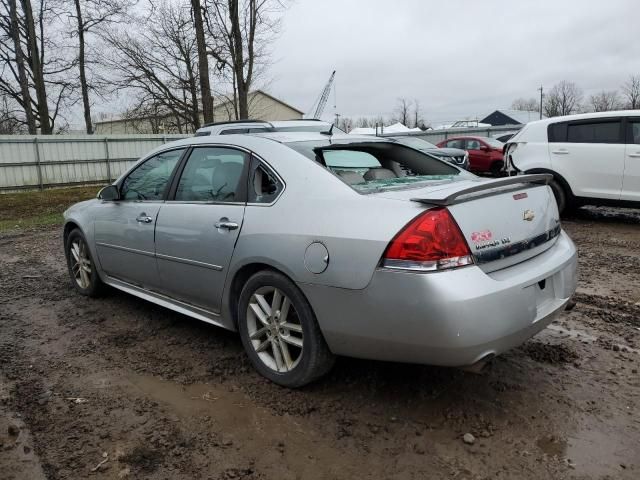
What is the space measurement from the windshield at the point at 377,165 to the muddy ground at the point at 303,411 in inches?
46.0

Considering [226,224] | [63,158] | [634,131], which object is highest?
[63,158]

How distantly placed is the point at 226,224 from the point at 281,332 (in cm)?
75

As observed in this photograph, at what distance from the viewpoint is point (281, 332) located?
9.71 feet

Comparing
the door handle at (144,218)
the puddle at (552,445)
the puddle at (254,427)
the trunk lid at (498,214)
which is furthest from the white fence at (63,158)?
the puddle at (552,445)

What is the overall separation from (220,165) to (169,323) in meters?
1.48

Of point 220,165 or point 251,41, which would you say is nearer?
point 220,165

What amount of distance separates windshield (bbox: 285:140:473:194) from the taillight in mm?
449

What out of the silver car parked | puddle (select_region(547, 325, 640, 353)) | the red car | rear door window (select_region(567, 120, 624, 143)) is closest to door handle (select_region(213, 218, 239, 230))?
the silver car parked

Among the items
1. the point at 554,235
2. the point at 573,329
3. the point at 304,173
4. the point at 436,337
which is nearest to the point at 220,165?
the point at 304,173

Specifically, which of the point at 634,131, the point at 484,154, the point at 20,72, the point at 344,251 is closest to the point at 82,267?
the point at 344,251

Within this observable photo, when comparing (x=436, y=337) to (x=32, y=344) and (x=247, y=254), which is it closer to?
(x=247, y=254)

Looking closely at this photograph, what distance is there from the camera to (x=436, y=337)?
7.63ft

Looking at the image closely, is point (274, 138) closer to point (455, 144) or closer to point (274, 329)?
point (274, 329)

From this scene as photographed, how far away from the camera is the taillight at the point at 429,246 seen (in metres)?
2.36
